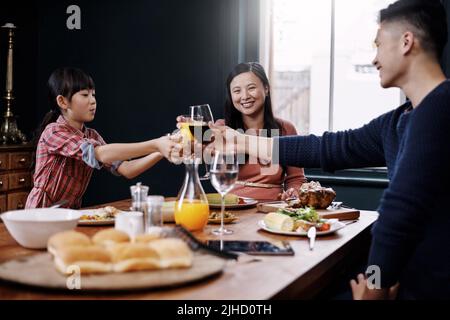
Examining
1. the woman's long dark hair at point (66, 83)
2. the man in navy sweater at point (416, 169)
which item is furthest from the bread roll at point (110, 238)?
the woman's long dark hair at point (66, 83)

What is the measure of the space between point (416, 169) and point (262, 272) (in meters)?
0.49

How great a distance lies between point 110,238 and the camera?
43.8 inches

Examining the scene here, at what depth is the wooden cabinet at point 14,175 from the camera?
13.3 ft

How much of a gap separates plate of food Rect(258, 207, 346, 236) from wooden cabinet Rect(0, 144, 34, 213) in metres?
2.85

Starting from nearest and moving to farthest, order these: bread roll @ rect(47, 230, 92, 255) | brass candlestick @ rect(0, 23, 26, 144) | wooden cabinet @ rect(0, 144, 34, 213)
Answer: bread roll @ rect(47, 230, 92, 255), wooden cabinet @ rect(0, 144, 34, 213), brass candlestick @ rect(0, 23, 26, 144)

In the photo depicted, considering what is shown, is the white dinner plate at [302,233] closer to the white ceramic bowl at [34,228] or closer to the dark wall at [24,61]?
the white ceramic bowl at [34,228]

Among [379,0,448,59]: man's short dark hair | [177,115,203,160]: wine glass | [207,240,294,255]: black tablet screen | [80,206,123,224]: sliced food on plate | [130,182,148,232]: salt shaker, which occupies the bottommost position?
[207,240,294,255]: black tablet screen

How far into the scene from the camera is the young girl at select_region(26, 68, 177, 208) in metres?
2.33

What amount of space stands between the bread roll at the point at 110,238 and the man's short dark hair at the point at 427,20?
0.96 meters

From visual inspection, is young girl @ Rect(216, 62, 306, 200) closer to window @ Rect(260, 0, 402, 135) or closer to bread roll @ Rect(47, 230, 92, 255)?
window @ Rect(260, 0, 402, 135)

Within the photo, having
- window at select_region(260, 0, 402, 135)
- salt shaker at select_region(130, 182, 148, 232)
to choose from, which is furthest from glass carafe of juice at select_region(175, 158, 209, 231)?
window at select_region(260, 0, 402, 135)

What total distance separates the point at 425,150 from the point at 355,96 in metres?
2.52

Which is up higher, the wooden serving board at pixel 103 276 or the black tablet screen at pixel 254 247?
the wooden serving board at pixel 103 276
